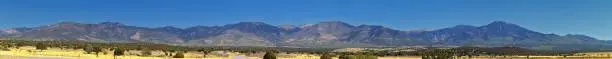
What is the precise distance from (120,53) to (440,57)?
29878 millimetres

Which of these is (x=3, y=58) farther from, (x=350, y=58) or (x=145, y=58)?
(x=350, y=58)

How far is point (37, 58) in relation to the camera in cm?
8100

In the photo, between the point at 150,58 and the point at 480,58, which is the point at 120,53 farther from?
the point at 480,58

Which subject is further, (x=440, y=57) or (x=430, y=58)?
(x=430, y=58)

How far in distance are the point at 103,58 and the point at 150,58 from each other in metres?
8.54

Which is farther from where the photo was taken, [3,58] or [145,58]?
[145,58]

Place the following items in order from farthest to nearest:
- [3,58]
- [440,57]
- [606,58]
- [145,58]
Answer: [606,58]
[440,57]
[145,58]
[3,58]

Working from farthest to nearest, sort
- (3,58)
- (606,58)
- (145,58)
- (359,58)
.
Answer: (606,58) → (145,58) → (359,58) → (3,58)

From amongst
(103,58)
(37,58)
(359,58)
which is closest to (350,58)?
(359,58)

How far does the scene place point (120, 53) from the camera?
106625mm

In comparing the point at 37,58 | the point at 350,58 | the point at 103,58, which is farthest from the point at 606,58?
the point at 37,58

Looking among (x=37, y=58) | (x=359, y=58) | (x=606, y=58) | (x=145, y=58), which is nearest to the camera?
(x=37, y=58)

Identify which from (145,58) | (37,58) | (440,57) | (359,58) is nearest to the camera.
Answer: (37,58)

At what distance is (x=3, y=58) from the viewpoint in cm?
7306
